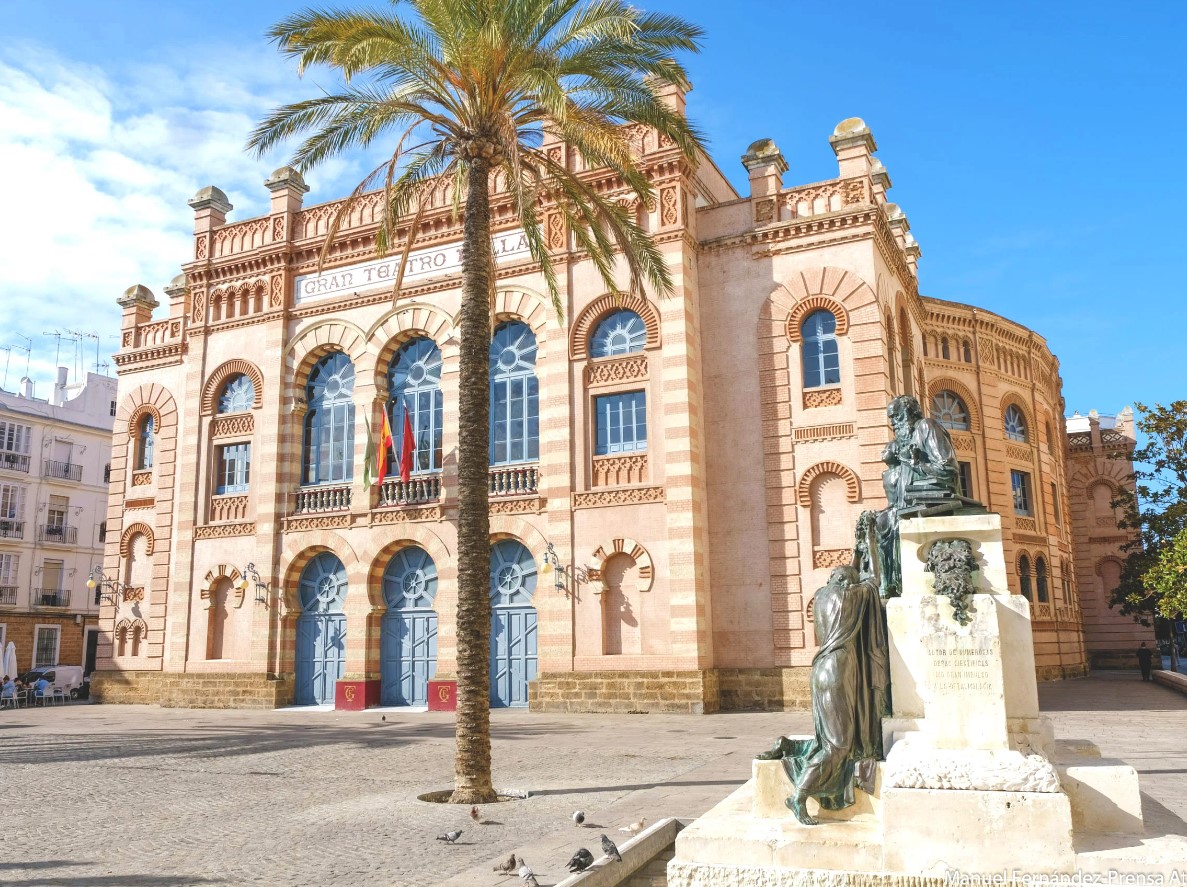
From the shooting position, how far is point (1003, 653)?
6340 mm

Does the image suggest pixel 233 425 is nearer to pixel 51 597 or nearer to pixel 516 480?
pixel 516 480

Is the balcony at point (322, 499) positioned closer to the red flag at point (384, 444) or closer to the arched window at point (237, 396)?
the red flag at point (384, 444)

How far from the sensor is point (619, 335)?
2238 centimetres

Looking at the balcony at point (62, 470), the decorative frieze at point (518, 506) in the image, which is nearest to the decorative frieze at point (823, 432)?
the decorative frieze at point (518, 506)

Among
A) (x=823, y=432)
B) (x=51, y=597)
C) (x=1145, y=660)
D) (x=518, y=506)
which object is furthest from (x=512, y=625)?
(x=51, y=597)

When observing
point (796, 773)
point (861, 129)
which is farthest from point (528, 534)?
point (796, 773)

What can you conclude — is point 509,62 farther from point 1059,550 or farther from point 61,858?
point 1059,550

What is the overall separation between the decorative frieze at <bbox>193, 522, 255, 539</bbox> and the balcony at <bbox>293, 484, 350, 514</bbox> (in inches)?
59.3

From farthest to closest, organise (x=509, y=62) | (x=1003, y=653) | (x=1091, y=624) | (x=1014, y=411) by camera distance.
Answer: (x=1091, y=624)
(x=1014, y=411)
(x=509, y=62)
(x=1003, y=653)

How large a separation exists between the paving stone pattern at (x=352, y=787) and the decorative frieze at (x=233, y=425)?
8.32 metres

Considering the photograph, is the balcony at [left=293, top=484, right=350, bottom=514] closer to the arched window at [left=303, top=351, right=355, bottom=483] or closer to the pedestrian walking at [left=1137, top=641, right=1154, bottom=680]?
the arched window at [left=303, top=351, right=355, bottom=483]

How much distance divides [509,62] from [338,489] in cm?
1480

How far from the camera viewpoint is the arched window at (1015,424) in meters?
32.1

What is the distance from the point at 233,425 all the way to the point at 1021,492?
24.7 meters
